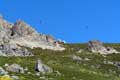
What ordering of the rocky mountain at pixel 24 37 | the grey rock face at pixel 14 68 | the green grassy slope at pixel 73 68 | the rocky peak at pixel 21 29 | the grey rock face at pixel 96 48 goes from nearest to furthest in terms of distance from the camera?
the green grassy slope at pixel 73 68 → the grey rock face at pixel 14 68 → the rocky mountain at pixel 24 37 → the rocky peak at pixel 21 29 → the grey rock face at pixel 96 48

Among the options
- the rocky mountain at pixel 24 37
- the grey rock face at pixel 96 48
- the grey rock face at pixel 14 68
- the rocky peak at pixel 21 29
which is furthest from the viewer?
the grey rock face at pixel 96 48

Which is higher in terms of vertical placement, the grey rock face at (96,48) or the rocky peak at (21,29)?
the rocky peak at (21,29)

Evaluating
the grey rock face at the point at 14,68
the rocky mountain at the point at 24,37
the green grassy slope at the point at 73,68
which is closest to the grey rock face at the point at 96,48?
the rocky mountain at the point at 24,37

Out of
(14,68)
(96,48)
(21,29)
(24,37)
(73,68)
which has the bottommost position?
(14,68)

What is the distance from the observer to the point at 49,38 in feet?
456

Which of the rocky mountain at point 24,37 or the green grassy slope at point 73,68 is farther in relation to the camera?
the rocky mountain at point 24,37

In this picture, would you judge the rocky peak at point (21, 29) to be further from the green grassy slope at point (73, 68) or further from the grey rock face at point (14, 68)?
the grey rock face at point (14, 68)

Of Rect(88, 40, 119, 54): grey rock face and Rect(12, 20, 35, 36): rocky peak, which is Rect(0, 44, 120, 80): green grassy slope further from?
Rect(88, 40, 119, 54): grey rock face

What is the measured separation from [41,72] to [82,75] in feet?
23.2

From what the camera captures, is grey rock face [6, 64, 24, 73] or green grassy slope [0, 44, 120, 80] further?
grey rock face [6, 64, 24, 73]

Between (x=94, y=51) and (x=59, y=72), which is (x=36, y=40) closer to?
(x=94, y=51)

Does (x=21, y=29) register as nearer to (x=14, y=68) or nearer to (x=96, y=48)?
(x=96, y=48)

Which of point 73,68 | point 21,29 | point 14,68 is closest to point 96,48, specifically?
point 21,29

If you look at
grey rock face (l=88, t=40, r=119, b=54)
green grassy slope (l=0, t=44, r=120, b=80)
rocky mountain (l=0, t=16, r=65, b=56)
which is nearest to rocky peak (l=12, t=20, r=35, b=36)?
rocky mountain (l=0, t=16, r=65, b=56)
